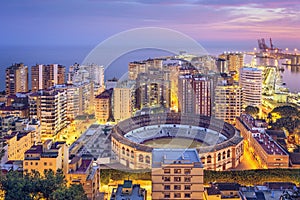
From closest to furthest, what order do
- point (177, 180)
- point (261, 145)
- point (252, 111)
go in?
1. point (177, 180)
2. point (261, 145)
3. point (252, 111)

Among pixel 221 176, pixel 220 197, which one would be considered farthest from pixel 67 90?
pixel 220 197

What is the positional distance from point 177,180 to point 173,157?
305mm

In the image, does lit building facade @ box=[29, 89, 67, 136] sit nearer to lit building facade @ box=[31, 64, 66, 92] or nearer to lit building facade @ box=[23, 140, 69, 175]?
lit building facade @ box=[23, 140, 69, 175]

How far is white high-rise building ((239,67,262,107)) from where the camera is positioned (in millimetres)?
11719

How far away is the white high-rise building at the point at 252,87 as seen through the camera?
11.7m

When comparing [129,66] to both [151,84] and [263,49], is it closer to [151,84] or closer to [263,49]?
[151,84]

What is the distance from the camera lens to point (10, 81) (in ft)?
40.4

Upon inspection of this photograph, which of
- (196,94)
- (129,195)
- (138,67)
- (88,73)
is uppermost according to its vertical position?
(138,67)

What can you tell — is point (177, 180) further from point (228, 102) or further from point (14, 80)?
point (14, 80)

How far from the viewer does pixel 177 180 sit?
4.62 metres

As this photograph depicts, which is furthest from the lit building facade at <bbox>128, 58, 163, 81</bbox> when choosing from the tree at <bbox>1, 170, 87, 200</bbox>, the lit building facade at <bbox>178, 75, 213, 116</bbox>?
the tree at <bbox>1, 170, 87, 200</bbox>

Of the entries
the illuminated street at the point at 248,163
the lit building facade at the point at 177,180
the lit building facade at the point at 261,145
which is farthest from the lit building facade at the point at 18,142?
the lit building facade at the point at 261,145

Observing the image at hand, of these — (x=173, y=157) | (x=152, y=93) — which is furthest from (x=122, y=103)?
(x=173, y=157)

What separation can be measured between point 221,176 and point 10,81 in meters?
8.59
